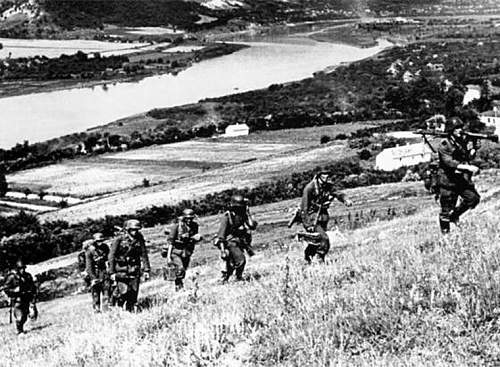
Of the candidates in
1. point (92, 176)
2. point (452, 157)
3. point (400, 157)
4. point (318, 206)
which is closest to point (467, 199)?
point (452, 157)

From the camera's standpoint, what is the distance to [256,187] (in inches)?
2447

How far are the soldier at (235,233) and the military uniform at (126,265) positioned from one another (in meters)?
1.97

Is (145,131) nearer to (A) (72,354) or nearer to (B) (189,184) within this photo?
(B) (189,184)

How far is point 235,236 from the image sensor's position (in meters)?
16.2

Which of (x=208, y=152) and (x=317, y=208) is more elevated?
(x=317, y=208)

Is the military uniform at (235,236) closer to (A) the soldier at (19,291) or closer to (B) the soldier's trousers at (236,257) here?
(B) the soldier's trousers at (236,257)

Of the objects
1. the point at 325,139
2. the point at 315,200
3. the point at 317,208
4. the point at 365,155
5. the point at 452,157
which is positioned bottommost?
the point at 325,139

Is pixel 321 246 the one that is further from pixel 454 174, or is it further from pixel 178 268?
pixel 178 268

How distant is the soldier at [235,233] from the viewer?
1608 cm

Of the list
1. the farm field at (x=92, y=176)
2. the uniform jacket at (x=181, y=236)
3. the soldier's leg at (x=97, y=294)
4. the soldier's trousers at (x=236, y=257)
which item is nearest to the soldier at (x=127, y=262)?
the soldier's trousers at (x=236, y=257)

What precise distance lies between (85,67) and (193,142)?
73.6m

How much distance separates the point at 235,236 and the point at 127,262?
2.63 m

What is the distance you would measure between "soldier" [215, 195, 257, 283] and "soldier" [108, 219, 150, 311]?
1.96 meters

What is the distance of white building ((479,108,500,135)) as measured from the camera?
262ft
